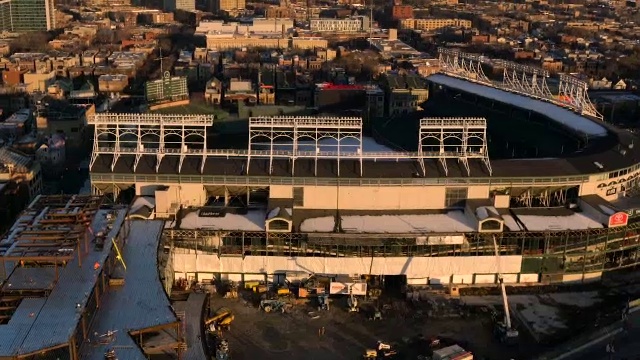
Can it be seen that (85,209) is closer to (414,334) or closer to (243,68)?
(414,334)

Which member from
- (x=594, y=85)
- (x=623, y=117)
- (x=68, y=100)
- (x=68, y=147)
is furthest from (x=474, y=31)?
(x=68, y=147)

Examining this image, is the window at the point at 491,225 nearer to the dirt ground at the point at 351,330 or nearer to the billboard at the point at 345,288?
the dirt ground at the point at 351,330

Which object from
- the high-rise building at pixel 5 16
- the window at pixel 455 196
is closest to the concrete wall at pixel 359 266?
the window at pixel 455 196

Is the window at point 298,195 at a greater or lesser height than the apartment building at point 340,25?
lesser

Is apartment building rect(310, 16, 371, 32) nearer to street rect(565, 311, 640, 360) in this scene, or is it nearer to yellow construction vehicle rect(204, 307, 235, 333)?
yellow construction vehicle rect(204, 307, 235, 333)

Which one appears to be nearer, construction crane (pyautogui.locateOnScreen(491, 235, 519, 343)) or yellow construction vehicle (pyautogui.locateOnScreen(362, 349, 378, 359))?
yellow construction vehicle (pyautogui.locateOnScreen(362, 349, 378, 359))

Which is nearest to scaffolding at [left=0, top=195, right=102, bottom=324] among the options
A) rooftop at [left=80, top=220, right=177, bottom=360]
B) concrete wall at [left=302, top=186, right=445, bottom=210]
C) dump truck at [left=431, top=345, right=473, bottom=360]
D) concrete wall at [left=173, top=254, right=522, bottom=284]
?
rooftop at [left=80, top=220, right=177, bottom=360]
